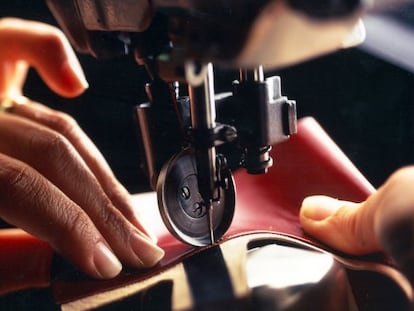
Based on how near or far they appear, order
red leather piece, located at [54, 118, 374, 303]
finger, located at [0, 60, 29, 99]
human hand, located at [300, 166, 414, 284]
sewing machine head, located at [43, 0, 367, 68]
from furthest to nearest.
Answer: finger, located at [0, 60, 29, 99], red leather piece, located at [54, 118, 374, 303], human hand, located at [300, 166, 414, 284], sewing machine head, located at [43, 0, 367, 68]

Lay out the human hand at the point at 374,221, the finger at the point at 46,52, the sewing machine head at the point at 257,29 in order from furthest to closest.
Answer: the finger at the point at 46,52 → the human hand at the point at 374,221 → the sewing machine head at the point at 257,29

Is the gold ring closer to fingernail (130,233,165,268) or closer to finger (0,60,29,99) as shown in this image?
finger (0,60,29,99)

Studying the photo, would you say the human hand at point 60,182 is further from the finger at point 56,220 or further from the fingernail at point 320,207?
the fingernail at point 320,207

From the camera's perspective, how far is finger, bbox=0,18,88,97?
76 centimetres

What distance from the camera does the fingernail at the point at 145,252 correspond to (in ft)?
1.92

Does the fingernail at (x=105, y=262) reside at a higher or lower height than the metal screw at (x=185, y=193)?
lower

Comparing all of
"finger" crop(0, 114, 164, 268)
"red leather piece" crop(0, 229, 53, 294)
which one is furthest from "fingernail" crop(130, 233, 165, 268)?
"red leather piece" crop(0, 229, 53, 294)

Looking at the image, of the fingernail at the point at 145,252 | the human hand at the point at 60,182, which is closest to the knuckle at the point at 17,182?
the human hand at the point at 60,182

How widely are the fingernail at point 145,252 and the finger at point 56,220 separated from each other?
0.02 metres

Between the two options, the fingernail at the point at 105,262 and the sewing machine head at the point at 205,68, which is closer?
the sewing machine head at the point at 205,68

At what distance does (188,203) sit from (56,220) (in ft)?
0.44

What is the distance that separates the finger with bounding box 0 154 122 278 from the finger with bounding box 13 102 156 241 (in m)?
0.08

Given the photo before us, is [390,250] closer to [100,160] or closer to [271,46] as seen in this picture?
[271,46]

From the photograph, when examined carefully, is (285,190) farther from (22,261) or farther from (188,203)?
(22,261)
